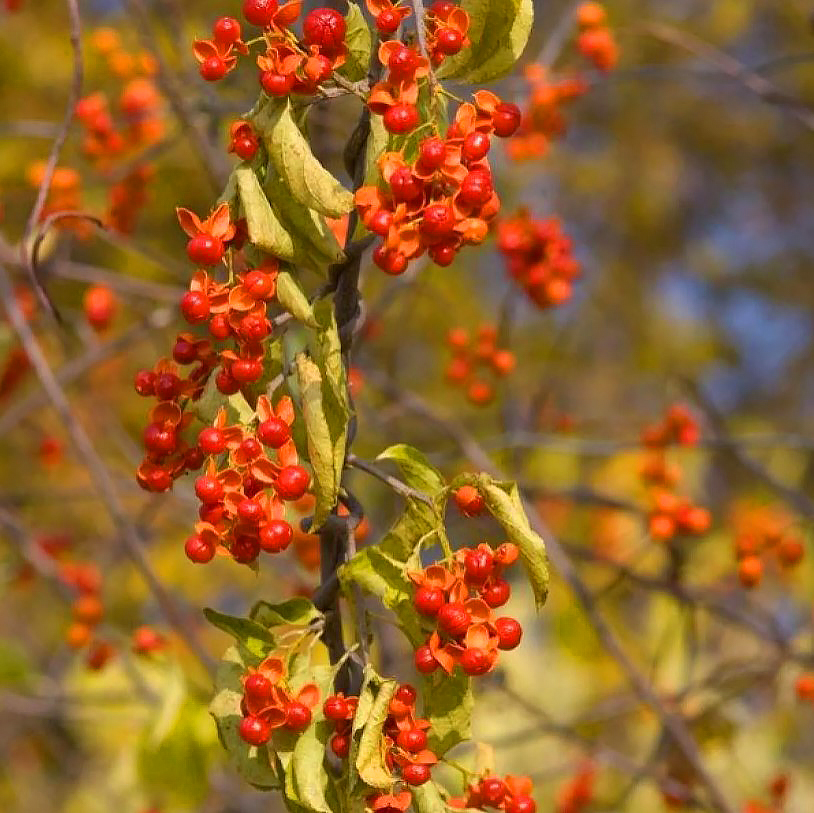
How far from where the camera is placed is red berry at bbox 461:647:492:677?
786mm

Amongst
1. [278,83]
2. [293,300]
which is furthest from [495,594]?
[278,83]

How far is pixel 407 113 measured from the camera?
76 cm

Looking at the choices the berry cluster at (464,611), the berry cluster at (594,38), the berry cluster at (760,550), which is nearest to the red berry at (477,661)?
the berry cluster at (464,611)

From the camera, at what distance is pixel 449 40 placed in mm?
807

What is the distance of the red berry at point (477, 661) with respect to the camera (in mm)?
786

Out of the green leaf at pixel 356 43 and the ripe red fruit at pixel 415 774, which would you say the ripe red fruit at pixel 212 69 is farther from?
the ripe red fruit at pixel 415 774

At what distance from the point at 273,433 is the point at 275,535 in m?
0.07

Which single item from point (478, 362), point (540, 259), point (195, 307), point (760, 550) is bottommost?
point (760, 550)

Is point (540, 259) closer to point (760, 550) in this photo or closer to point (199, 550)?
point (760, 550)

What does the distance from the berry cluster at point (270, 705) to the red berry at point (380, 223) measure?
32 cm

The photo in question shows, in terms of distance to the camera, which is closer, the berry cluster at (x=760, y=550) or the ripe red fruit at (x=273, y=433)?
the ripe red fruit at (x=273, y=433)

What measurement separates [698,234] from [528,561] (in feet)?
27.8

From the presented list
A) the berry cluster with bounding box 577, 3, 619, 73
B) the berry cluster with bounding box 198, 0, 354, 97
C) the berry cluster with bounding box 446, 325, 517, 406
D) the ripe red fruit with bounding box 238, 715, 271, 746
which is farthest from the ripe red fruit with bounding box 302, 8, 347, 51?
the berry cluster with bounding box 577, 3, 619, 73

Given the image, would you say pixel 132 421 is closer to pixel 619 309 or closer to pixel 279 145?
pixel 619 309
